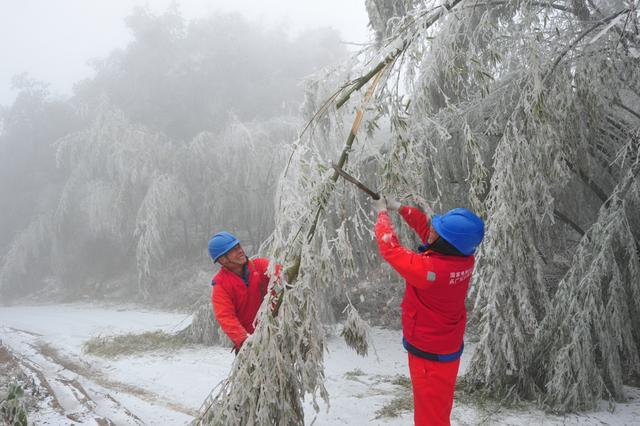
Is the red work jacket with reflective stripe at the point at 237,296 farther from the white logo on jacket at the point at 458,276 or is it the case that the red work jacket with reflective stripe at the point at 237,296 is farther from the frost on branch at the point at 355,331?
the white logo on jacket at the point at 458,276

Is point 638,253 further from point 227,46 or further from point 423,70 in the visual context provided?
point 227,46

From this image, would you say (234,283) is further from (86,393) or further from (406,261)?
(86,393)

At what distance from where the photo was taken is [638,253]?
3.80 m

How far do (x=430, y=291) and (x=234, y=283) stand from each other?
1.32 m

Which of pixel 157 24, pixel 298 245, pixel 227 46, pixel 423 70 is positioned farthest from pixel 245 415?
pixel 157 24

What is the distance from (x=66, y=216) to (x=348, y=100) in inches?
573

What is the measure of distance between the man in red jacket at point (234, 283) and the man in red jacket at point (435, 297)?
1.03 m

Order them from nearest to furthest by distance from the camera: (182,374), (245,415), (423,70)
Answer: (245,415)
(423,70)
(182,374)

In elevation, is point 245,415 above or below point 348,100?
below

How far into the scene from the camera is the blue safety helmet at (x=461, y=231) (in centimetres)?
202

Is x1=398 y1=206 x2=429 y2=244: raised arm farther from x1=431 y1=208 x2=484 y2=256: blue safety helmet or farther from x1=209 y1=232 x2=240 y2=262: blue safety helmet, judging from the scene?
x1=209 y1=232 x2=240 y2=262: blue safety helmet

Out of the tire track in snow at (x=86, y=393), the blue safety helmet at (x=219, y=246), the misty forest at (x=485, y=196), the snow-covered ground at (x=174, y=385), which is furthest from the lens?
the tire track in snow at (x=86, y=393)

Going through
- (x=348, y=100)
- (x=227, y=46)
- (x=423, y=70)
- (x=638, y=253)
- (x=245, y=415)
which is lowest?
(x=245, y=415)

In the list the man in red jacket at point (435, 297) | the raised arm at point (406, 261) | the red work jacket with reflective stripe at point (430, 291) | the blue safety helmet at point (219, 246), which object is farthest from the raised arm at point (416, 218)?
the blue safety helmet at point (219, 246)
